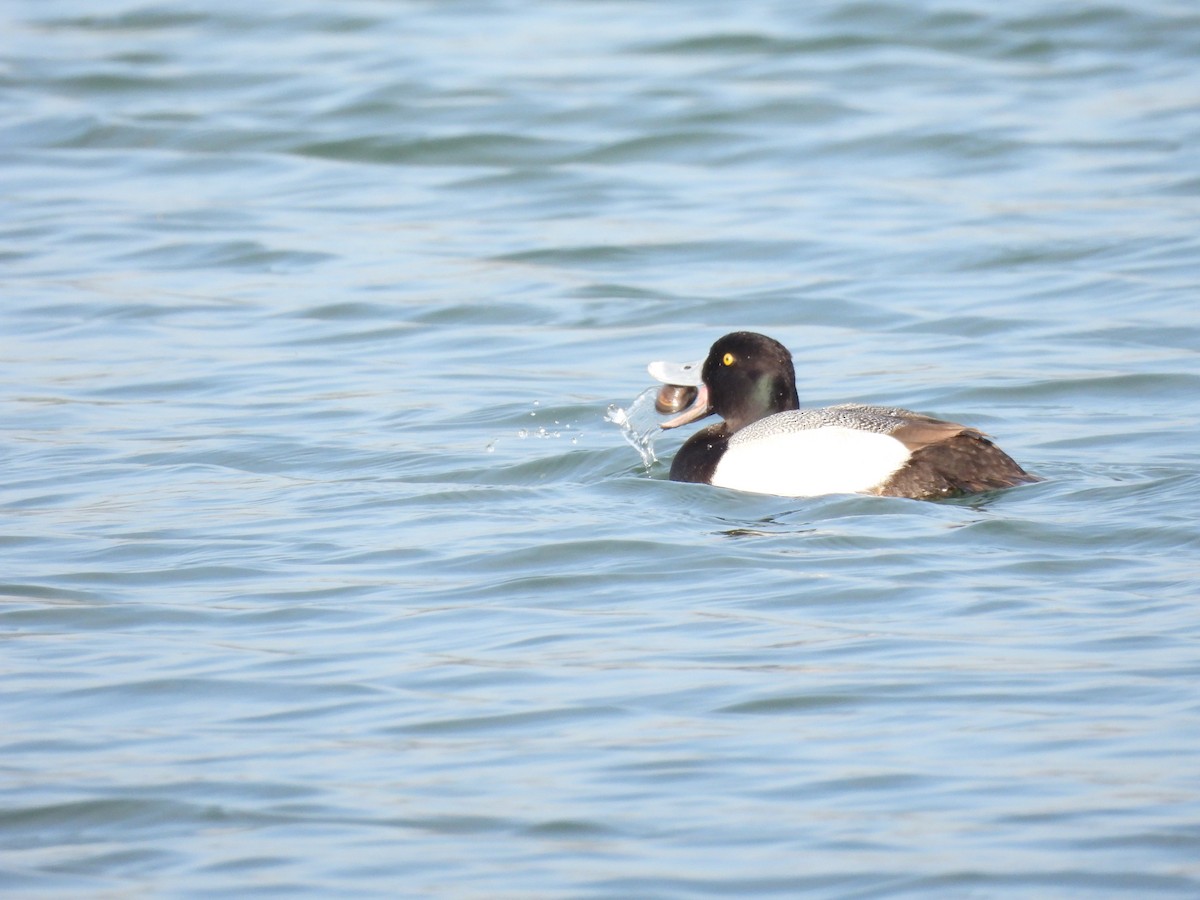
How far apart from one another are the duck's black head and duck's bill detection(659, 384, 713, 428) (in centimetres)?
14

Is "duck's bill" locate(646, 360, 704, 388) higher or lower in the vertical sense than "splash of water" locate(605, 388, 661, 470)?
higher

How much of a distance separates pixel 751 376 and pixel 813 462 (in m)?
0.81

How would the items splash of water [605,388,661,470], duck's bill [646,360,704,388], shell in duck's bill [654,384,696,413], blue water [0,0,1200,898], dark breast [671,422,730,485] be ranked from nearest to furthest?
1. blue water [0,0,1200,898]
2. dark breast [671,422,730,485]
3. duck's bill [646,360,704,388]
4. shell in duck's bill [654,384,696,413]
5. splash of water [605,388,661,470]

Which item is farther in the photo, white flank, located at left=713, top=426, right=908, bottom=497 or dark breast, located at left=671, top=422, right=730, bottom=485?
dark breast, located at left=671, top=422, right=730, bottom=485

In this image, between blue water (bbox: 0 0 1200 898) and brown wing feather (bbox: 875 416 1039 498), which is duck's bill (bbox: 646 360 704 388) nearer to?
blue water (bbox: 0 0 1200 898)

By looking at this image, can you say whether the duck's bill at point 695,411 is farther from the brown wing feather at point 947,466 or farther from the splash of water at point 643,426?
the brown wing feather at point 947,466

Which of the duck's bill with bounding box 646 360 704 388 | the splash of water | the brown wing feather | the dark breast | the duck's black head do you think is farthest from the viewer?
the splash of water

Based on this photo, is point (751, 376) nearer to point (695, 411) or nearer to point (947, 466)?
point (695, 411)

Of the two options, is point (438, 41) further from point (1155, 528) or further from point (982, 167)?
point (1155, 528)

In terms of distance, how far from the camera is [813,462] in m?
8.23

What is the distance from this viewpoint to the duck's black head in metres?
8.88

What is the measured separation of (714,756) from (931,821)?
693 mm

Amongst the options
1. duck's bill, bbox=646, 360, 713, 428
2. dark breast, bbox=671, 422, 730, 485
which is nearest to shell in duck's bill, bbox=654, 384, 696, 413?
duck's bill, bbox=646, 360, 713, 428

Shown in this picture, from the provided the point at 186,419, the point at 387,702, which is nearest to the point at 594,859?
the point at 387,702
